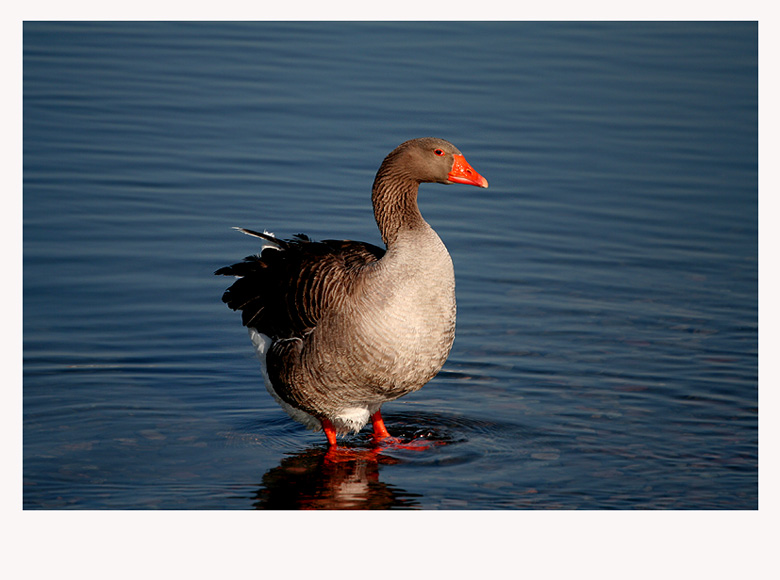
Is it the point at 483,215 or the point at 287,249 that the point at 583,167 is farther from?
the point at 287,249

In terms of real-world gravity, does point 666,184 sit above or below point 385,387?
above

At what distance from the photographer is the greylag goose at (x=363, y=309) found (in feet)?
23.6

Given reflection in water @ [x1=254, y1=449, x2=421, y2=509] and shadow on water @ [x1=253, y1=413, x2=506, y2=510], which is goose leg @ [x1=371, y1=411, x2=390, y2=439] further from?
reflection in water @ [x1=254, y1=449, x2=421, y2=509]

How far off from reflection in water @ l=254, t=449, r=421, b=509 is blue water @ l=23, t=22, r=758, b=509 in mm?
23

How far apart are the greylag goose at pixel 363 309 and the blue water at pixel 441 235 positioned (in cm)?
57

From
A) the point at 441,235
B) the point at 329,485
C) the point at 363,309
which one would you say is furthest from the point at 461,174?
the point at 441,235

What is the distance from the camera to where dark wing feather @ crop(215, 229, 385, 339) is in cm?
748

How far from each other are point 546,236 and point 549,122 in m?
4.32

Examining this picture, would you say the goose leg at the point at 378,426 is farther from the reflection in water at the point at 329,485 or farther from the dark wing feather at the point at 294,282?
the dark wing feather at the point at 294,282

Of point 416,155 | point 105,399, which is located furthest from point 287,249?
point 105,399

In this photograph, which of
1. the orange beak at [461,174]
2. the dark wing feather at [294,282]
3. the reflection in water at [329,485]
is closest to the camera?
the reflection in water at [329,485]

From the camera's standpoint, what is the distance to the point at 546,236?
13.0 metres

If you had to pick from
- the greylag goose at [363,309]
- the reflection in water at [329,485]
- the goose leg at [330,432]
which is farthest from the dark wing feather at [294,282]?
the reflection in water at [329,485]

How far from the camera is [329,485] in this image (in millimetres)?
7375
